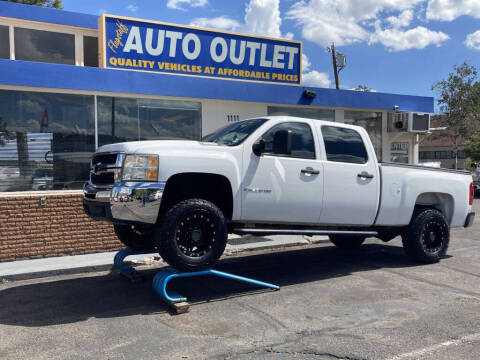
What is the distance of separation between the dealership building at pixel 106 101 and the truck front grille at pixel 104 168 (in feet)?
10.3

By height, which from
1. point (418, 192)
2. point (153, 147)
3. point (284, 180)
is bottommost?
point (418, 192)

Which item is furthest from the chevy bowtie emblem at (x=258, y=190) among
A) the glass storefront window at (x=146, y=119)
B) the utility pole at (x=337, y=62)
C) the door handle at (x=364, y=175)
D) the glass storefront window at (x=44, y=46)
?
the utility pole at (x=337, y=62)

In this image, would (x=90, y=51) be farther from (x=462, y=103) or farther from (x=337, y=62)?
(x=462, y=103)

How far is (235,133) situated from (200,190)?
0.98 m

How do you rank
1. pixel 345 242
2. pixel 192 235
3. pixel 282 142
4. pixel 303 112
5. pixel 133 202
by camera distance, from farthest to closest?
pixel 303 112, pixel 345 242, pixel 282 142, pixel 192 235, pixel 133 202

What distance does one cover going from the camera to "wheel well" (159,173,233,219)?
211 inches

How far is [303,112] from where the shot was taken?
39.5 feet

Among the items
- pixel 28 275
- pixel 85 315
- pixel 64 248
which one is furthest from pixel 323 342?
pixel 64 248

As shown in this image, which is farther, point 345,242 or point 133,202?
point 345,242

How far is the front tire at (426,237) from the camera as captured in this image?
23.4 ft

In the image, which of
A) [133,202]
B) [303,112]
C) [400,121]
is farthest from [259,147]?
[400,121]

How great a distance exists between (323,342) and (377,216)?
2962mm

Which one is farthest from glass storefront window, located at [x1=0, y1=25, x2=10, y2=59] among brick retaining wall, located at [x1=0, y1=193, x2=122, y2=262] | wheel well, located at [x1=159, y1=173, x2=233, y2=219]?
wheel well, located at [x1=159, y1=173, x2=233, y2=219]

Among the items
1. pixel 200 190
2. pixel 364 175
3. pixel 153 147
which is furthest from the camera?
pixel 364 175
